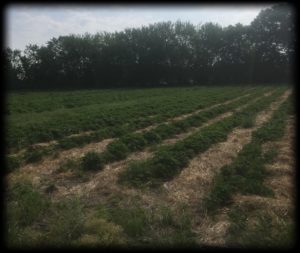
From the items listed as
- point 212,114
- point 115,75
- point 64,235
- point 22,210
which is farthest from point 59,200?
point 115,75

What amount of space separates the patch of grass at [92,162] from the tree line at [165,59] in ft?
165

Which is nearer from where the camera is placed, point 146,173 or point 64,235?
point 64,235

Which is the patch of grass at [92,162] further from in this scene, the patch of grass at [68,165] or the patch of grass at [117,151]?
the patch of grass at [117,151]

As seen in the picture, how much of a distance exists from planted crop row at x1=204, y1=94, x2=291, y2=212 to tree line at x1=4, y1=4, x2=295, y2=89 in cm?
4926

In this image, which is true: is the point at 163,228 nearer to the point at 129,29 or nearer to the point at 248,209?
the point at 248,209

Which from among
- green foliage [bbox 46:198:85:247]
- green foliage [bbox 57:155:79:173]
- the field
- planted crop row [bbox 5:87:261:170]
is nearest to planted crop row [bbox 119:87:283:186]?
the field

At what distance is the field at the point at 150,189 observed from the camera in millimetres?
5090

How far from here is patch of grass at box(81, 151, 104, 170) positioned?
27.9 ft

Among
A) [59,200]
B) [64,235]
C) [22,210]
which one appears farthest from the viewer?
[59,200]

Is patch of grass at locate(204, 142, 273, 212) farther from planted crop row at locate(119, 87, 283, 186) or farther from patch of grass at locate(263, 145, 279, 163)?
planted crop row at locate(119, 87, 283, 186)

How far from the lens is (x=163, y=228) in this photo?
5.40 meters

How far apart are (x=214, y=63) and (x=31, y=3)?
195 feet

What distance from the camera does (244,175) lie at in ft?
25.1

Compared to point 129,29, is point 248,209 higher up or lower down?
lower down
